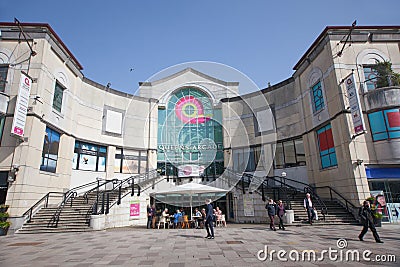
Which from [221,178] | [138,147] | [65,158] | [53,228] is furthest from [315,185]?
[65,158]

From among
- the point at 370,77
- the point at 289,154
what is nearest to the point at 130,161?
the point at 289,154

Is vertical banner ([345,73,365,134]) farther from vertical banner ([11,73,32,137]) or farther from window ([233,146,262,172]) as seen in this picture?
vertical banner ([11,73,32,137])

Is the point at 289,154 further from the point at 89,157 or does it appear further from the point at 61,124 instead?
the point at 61,124

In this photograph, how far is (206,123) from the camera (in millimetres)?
24453

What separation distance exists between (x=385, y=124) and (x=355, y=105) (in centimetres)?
231

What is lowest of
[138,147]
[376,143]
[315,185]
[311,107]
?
[315,185]

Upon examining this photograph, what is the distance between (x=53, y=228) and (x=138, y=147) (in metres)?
11.0

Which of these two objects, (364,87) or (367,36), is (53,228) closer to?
(364,87)

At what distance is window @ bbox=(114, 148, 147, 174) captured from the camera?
Answer: 20.7 m

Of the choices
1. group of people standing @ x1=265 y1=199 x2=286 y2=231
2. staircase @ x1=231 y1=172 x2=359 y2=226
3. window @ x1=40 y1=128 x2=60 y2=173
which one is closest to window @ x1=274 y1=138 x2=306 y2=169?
staircase @ x1=231 y1=172 x2=359 y2=226

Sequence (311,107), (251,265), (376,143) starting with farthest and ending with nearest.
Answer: (311,107) → (376,143) → (251,265)

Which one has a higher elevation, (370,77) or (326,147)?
(370,77)

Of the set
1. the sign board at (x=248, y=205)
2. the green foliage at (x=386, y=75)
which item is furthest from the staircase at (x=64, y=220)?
the green foliage at (x=386, y=75)

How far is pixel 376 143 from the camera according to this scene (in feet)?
44.0
